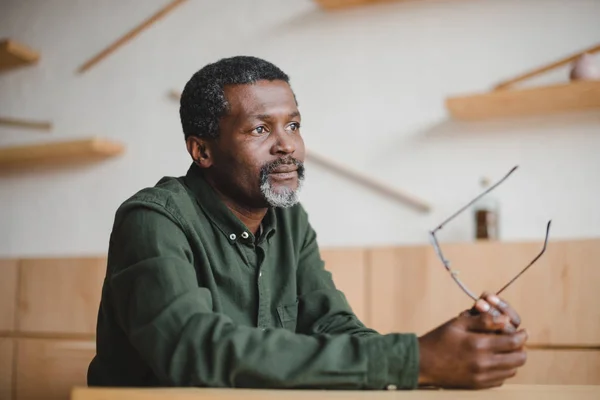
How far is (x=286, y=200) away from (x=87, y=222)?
2169mm

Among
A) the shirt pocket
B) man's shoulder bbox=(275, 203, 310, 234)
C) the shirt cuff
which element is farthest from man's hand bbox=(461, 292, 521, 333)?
man's shoulder bbox=(275, 203, 310, 234)

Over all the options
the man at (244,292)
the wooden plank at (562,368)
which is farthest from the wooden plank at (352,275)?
the man at (244,292)

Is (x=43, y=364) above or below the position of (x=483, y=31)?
below

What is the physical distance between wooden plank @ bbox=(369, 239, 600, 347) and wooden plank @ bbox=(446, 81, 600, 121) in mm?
534

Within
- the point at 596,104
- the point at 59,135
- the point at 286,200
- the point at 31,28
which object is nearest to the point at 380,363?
the point at 286,200

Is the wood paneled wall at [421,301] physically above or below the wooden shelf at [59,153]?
below

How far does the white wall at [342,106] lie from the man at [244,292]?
123cm

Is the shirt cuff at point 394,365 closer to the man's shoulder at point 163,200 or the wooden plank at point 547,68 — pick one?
the man's shoulder at point 163,200

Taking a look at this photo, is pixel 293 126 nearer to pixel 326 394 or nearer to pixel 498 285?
pixel 326 394

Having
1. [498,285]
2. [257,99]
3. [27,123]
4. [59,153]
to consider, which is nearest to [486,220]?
[498,285]

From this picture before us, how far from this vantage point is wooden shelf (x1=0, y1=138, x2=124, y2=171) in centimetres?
318

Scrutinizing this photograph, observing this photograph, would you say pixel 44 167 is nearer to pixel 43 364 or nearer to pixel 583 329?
pixel 43 364

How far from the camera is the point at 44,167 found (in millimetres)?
3477

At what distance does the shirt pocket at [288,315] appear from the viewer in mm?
1463
